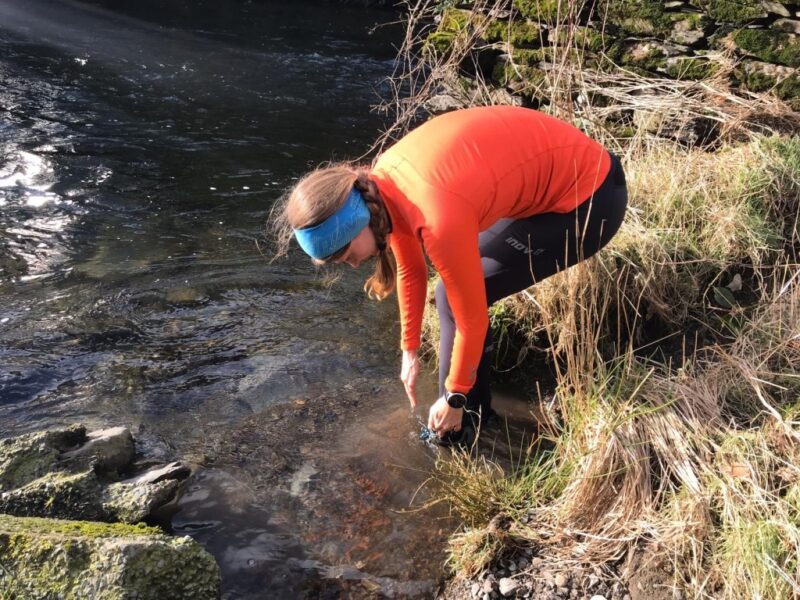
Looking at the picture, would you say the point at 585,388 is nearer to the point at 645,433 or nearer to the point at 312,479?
the point at 645,433

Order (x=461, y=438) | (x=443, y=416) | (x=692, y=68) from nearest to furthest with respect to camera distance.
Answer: (x=443, y=416)
(x=461, y=438)
(x=692, y=68)

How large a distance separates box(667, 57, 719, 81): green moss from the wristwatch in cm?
329

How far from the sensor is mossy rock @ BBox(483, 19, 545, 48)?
5371 millimetres

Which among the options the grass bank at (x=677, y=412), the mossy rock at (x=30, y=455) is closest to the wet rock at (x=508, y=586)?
the grass bank at (x=677, y=412)

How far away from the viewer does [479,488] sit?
2676 mm

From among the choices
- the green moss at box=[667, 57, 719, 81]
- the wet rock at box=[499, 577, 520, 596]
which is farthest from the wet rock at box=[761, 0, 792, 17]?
the wet rock at box=[499, 577, 520, 596]

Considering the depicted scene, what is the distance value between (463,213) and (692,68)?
337cm

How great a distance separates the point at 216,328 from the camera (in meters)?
4.19

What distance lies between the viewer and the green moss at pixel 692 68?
4645 millimetres

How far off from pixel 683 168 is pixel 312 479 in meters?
2.64

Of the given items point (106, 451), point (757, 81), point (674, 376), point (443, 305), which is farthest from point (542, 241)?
point (757, 81)

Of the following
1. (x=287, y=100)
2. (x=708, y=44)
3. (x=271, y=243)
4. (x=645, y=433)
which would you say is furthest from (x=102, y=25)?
(x=645, y=433)

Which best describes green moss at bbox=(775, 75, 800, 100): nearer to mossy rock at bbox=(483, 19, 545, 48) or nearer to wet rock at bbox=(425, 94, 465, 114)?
mossy rock at bbox=(483, 19, 545, 48)

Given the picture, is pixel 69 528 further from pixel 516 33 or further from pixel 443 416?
pixel 516 33
